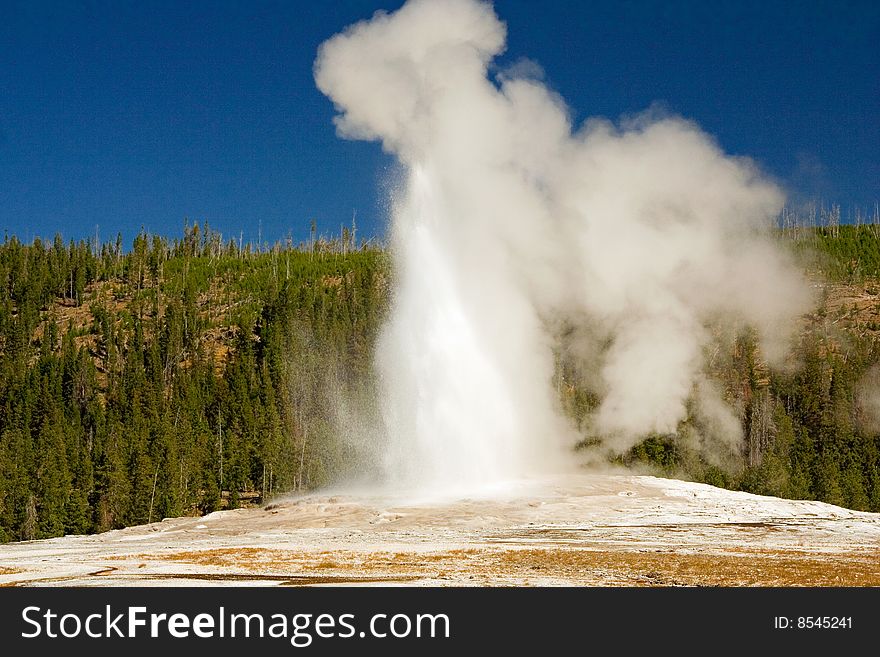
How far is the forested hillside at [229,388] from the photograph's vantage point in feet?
257

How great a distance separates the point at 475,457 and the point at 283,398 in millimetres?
57841

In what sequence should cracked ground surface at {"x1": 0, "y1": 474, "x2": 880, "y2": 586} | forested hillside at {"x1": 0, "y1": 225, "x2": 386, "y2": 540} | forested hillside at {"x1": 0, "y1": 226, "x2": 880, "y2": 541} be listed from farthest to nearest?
forested hillside at {"x1": 0, "y1": 226, "x2": 880, "y2": 541} → forested hillside at {"x1": 0, "y1": 225, "x2": 386, "y2": 540} → cracked ground surface at {"x1": 0, "y1": 474, "x2": 880, "y2": 586}

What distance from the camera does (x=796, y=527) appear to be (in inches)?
1754

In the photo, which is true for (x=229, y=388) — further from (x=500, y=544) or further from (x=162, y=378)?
(x=500, y=544)

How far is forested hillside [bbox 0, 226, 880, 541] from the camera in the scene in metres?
78.4

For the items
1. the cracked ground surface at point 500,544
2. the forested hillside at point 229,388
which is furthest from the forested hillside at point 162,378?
the cracked ground surface at point 500,544

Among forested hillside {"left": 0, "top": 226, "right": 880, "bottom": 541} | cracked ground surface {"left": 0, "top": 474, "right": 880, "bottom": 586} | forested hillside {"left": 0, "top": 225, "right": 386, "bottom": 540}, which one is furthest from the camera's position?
forested hillside {"left": 0, "top": 226, "right": 880, "bottom": 541}

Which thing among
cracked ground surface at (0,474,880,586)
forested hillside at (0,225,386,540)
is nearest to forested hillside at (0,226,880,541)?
forested hillside at (0,225,386,540)

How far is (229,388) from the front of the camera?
117 meters

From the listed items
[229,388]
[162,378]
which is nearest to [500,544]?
[229,388]

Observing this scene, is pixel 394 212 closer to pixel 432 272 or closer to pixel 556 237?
pixel 432 272

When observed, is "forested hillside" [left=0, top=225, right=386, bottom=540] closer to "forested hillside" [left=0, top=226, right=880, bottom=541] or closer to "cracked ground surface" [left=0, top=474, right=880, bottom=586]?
"forested hillside" [left=0, top=226, right=880, bottom=541]

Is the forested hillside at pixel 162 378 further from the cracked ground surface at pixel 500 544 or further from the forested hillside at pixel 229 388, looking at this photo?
the cracked ground surface at pixel 500 544

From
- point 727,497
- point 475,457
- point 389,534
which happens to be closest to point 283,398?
point 475,457
